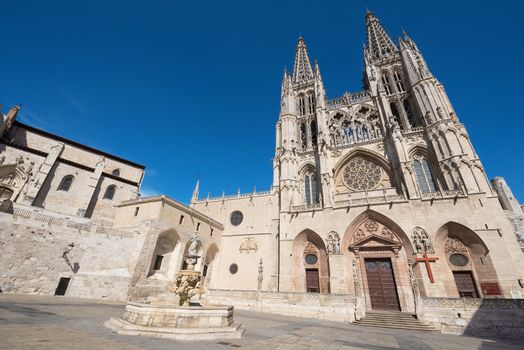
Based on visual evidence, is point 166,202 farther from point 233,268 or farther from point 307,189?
point 307,189

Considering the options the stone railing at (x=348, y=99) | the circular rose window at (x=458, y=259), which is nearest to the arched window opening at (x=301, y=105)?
the stone railing at (x=348, y=99)

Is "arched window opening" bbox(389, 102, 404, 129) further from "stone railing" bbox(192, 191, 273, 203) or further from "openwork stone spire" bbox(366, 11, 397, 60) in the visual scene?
"stone railing" bbox(192, 191, 273, 203)

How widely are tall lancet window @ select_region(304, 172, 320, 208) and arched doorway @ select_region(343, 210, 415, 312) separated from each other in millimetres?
4799

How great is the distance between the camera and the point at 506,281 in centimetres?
1270

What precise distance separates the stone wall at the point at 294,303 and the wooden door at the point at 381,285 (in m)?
4.19

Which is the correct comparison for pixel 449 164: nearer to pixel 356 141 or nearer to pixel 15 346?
pixel 356 141

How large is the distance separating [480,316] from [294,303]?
29.2 ft

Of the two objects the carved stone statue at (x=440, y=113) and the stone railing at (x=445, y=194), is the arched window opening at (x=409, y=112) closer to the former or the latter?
the carved stone statue at (x=440, y=113)

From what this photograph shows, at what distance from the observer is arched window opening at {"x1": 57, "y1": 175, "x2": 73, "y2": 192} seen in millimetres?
20381

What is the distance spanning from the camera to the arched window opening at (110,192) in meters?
22.9

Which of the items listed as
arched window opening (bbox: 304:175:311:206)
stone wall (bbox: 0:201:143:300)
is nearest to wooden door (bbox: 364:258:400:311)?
arched window opening (bbox: 304:175:311:206)

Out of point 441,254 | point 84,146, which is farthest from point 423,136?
point 84,146

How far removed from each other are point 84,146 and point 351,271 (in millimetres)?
29950

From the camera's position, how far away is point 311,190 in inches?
867
